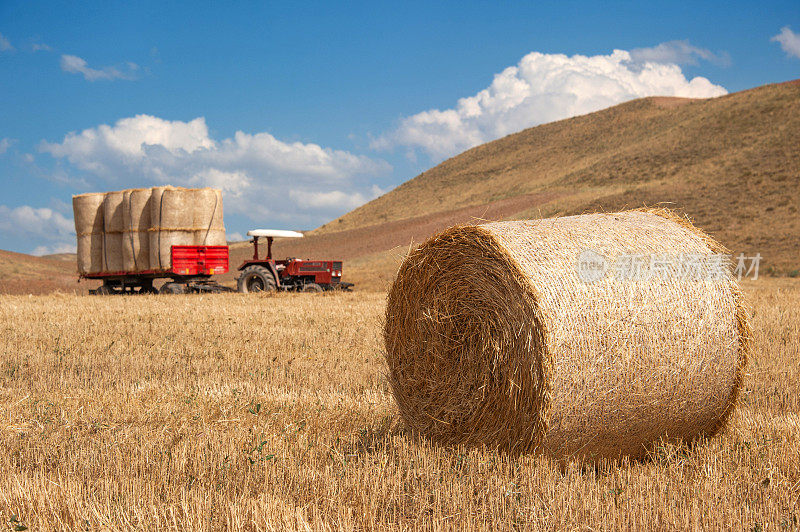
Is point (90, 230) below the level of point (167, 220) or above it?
below

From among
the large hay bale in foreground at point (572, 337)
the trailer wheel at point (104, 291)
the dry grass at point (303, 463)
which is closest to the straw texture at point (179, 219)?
the trailer wheel at point (104, 291)

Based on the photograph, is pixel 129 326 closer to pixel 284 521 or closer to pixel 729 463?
pixel 284 521

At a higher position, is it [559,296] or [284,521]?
[559,296]

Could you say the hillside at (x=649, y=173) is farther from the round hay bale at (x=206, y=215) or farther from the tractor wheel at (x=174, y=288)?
the tractor wheel at (x=174, y=288)

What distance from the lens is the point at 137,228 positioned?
63.3 ft

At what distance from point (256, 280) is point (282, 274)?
75 cm

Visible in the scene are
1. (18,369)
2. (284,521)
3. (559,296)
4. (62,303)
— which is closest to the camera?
(284,521)

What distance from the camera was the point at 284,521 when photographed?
11.8 ft

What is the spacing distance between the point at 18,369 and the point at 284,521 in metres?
5.89

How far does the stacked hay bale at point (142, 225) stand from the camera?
18.9 meters

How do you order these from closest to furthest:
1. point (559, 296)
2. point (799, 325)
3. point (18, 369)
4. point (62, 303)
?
point (559, 296) → point (18, 369) → point (799, 325) → point (62, 303)

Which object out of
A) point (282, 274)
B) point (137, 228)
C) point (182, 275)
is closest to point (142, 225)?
point (137, 228)

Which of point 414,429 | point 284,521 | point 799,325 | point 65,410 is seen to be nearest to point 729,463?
point 414,429

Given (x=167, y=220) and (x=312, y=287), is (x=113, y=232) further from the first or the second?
(x=312, y=287)
